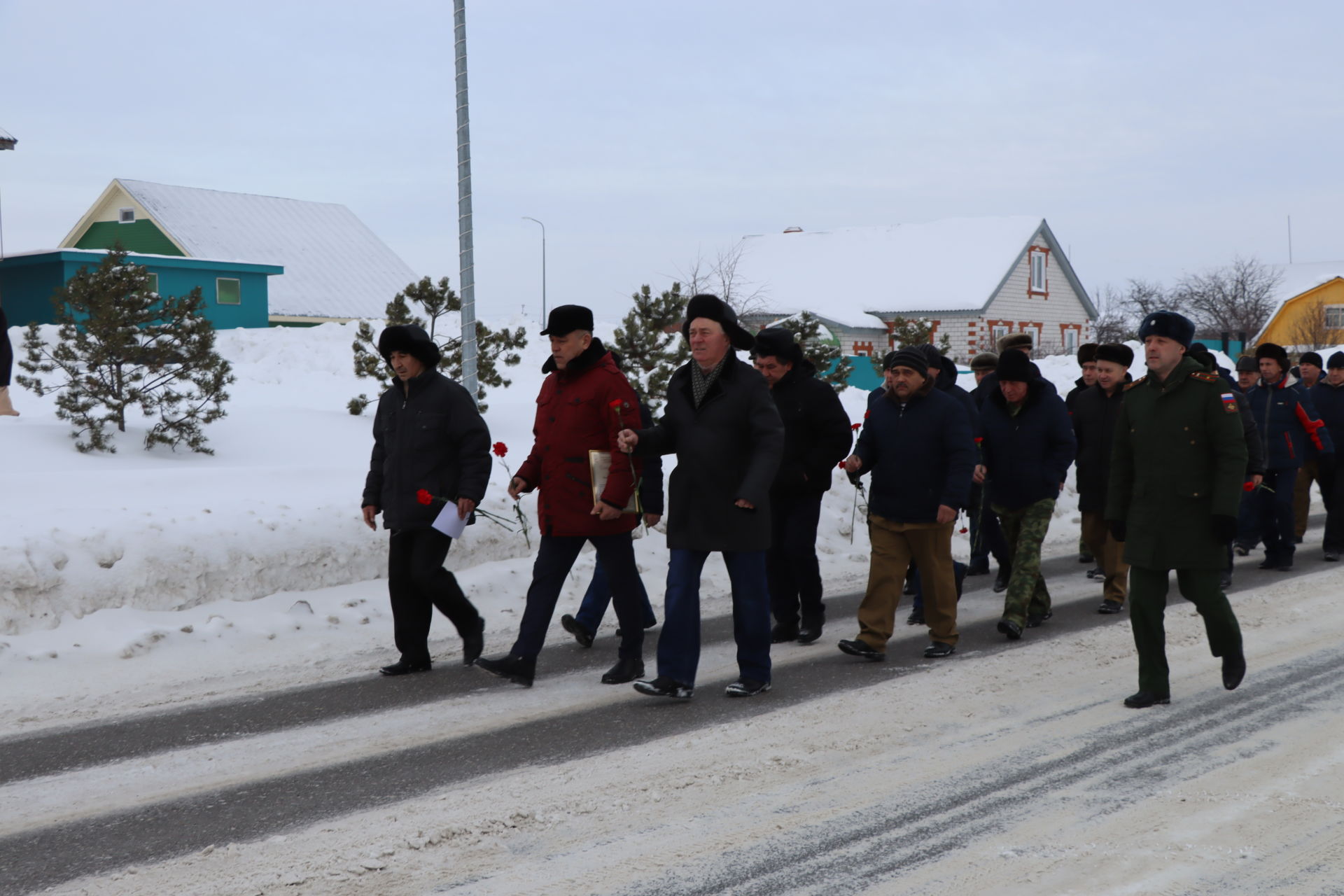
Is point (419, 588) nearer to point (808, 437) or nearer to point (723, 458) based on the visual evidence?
point (723, 458)

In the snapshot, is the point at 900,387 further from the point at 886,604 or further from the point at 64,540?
the point at 64,540

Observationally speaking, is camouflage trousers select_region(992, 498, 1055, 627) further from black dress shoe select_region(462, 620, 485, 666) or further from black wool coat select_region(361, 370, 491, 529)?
black wool coat select_region(361, 370, 491, 529)

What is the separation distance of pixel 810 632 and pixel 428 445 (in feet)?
8.99

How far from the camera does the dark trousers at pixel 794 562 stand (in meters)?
8.10

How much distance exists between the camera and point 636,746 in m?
5.60

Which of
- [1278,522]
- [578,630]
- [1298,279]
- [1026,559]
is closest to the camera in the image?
[578,630]

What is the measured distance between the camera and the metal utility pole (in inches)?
501

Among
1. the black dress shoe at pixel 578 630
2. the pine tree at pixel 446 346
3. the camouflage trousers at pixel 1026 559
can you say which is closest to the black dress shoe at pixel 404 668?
the black dress shoe at pixel 578 630

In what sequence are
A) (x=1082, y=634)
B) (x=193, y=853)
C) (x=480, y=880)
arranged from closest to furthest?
(x=480, y=880) → (x=193, y=853) → (x=1082, y=634)

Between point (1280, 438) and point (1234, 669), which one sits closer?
point (1234, 669)

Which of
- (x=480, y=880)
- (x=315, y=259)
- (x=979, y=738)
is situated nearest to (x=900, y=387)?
(x=979, y=738)

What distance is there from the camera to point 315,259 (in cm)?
4634

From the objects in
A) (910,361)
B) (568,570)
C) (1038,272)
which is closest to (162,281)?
(1038,272)

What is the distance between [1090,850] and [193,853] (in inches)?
120
